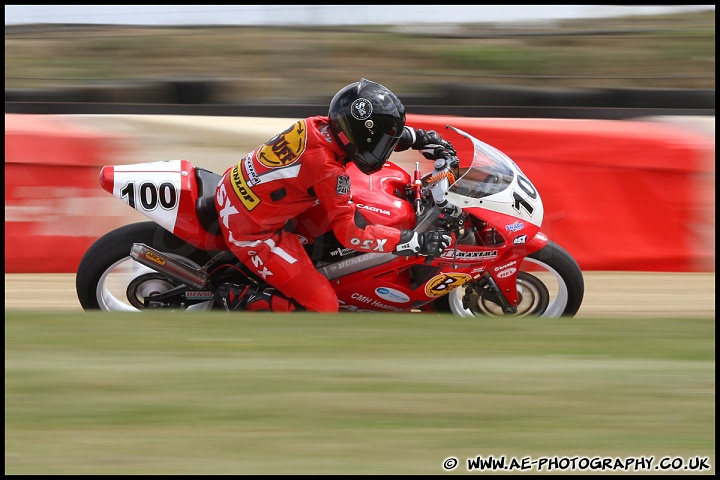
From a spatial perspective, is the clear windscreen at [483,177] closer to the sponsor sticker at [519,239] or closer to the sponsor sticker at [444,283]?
the sponsor sticker at [519,239]

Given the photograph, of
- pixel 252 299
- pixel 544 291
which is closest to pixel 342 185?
pixel 252 299

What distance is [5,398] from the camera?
3.79m

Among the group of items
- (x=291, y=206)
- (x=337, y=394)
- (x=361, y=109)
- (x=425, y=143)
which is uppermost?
(x=361, y=109)

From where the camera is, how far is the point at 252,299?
602 cm

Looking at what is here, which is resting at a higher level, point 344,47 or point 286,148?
point 344,47

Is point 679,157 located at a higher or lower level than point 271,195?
higher

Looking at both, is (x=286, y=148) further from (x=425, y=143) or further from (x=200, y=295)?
(x=200, y=295)

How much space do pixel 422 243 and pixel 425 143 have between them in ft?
2.62

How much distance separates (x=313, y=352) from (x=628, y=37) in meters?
7.97

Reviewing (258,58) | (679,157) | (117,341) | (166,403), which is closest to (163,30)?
(258,58)

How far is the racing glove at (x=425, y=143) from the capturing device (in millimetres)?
6109

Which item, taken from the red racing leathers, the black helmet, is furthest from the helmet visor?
the red racing leathers

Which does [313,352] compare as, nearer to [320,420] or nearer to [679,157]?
[320,420]

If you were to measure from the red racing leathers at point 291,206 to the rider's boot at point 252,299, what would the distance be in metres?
0.08
